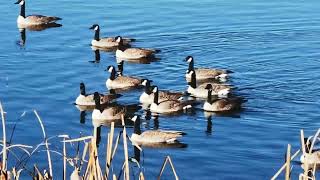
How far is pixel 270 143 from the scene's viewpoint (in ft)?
57.9

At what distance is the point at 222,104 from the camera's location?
20391 millimetres

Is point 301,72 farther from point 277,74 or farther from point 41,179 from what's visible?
point 41,179

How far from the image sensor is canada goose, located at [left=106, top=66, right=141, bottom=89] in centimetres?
2261

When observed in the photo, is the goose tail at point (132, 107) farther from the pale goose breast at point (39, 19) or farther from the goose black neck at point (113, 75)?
the pale goose breast at point (39, 19)

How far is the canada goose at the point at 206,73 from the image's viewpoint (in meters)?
22.8

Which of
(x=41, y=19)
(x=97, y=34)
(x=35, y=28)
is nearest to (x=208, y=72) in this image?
(x=97, y=34)

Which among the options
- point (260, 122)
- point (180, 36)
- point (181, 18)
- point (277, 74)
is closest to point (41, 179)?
point (260, 122)

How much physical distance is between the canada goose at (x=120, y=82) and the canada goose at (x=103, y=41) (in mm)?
3537

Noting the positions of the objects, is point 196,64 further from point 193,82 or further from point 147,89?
point 147,89

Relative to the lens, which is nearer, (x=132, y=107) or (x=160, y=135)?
(x=160, y=135)

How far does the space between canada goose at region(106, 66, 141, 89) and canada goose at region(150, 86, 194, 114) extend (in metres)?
1.98

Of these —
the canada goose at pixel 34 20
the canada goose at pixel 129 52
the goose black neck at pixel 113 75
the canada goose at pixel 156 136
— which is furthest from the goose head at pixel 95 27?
the canada goose at pixel 156 136

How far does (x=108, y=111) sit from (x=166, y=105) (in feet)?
4.54

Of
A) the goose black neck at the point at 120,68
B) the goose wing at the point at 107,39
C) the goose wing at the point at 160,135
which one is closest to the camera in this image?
the goose wing at the point at 160,135
